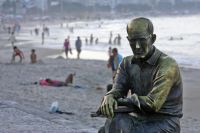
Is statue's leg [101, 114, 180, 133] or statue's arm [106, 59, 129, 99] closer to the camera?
statue's leg [101, 114, 180, 133]

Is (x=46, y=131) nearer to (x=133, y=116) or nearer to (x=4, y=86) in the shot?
(x=133, y=116)

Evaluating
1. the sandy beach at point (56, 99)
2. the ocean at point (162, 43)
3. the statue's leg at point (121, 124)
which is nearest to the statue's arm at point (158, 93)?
the statue's leg at point (121, 124)

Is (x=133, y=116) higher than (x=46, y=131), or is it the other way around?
(x=133, y=116)

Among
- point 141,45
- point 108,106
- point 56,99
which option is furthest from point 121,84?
point 56,99

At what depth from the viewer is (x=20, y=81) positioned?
16422mm

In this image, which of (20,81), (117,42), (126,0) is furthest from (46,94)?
(126,0)

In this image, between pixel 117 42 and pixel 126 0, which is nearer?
pixel 117 42

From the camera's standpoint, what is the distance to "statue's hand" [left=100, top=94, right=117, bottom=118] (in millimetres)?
3788

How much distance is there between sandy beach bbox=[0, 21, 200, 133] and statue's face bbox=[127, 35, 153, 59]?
14.4ft

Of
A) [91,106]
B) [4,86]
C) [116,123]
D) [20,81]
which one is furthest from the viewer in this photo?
[20,81]

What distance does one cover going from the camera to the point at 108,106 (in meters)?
3.83

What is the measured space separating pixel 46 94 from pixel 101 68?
31.7 feet

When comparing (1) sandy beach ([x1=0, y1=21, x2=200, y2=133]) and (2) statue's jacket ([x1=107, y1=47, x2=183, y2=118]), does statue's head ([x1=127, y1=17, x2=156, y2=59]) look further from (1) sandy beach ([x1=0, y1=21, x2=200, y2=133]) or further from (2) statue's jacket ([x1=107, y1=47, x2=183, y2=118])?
(1) sandy beach ([x1=0, y1=21, x2=200, y2=133])

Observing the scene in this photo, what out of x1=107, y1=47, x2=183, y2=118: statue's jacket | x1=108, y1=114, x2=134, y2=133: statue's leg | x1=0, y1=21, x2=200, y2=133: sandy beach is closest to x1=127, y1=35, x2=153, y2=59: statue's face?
x1=107, y1=47, x2=183, y2=118: statue's jacket
